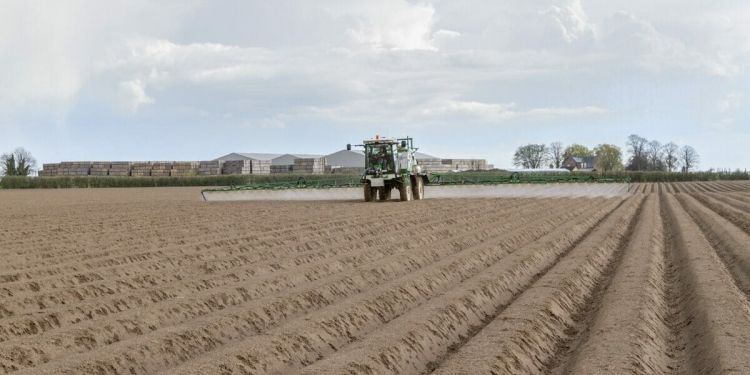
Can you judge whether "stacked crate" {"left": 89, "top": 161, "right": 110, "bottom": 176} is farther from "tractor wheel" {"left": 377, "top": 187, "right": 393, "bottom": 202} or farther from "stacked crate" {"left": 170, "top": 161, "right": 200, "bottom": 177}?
"tractor wheel" {"left": 377, "top": 187, "right": 393, "bottom": 202}

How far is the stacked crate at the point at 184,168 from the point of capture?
61344 millimetres

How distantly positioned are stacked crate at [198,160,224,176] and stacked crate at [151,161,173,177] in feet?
8.10

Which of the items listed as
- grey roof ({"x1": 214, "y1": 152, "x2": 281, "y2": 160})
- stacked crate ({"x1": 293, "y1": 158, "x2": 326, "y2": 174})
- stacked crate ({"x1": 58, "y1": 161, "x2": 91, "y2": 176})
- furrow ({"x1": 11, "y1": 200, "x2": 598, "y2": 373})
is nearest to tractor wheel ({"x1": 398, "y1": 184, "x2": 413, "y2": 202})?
furrow ({"x1": 11, "y1": 200, "x2": 598, "y2": 373})

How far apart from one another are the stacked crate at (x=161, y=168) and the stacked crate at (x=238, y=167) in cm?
446

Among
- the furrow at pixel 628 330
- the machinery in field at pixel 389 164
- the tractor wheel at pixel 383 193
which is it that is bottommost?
the furrow at pixel 628 330

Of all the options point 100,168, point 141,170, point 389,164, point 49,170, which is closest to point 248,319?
point 389,164

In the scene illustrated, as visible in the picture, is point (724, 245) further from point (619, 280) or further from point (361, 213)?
point (361, 213)

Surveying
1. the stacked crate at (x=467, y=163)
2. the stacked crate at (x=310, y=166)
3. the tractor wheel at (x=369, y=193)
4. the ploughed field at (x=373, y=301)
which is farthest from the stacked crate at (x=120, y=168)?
the ploughed field at (x=373, y=301)

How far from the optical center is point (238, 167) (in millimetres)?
63250

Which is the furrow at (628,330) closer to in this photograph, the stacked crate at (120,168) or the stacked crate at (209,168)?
the stacked crate at (120,168)

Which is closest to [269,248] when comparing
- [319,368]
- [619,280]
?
[619,280]

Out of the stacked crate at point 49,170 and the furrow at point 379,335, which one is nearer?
the furrow at point 379,335

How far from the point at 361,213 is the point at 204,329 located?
1325cm

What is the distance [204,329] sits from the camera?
21.4 feet
